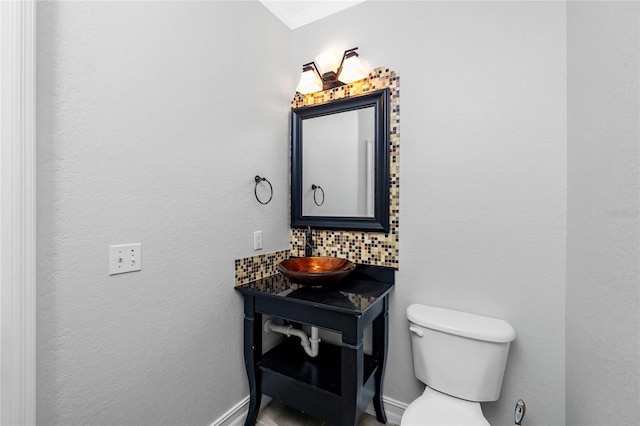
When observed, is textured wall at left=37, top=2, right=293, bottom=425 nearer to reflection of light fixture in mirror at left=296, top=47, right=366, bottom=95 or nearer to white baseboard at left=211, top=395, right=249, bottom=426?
white baseboard at left=211, top=395, right=249, bottom=426

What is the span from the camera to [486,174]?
141cm

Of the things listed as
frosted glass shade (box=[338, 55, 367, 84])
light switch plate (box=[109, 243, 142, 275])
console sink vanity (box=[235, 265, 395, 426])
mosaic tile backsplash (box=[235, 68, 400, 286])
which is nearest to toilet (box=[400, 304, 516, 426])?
console sink vanity (box=[235, 265, 395, 426])

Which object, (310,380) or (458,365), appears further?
(310,380)

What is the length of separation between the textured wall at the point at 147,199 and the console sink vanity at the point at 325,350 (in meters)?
0.12

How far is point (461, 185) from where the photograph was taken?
1.47m

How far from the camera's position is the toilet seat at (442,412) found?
1165 mm

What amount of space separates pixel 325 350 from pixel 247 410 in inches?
21.9

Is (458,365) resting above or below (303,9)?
below

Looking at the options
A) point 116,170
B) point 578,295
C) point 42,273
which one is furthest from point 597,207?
point 42,273

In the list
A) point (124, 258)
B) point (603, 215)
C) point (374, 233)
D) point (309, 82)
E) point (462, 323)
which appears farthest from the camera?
point (309, 82)

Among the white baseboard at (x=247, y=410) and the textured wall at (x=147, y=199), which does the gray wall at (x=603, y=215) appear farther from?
the textured wall at (x=147, y=199)

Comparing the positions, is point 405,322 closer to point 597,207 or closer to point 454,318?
point 454,318

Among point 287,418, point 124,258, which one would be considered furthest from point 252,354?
point 124,258

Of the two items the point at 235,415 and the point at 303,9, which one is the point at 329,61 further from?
the point at 235,415
